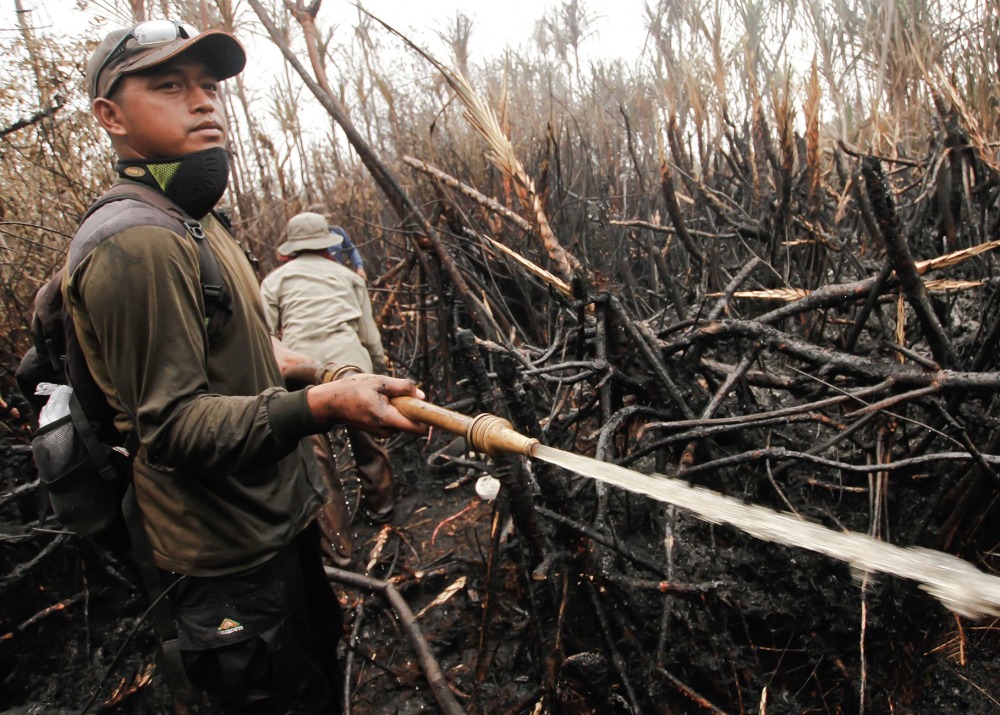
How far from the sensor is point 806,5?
20.5ft

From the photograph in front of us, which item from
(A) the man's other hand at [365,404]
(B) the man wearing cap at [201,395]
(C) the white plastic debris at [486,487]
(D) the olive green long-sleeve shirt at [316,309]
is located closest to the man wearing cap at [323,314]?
(D) the olive green long-sleeve shirt at [316,309]

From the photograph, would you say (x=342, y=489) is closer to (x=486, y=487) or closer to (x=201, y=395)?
(x=486, y=487)

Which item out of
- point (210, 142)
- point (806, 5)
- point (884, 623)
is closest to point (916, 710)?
point (884, 623)

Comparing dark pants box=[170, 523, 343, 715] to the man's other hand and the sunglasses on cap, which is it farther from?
the sunglasses on cap

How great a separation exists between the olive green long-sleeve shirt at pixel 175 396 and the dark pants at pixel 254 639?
77mm

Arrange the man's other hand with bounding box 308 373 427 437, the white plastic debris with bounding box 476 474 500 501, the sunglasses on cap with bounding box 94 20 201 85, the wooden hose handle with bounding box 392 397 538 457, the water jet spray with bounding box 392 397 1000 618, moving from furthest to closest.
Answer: the white plastic debris with bounding box 476 474 500 501, the sunglasses on cap with bounding box 94 20 201 85, the man's other hand with bounding box 308 373 427 437, the wooden hose handle with bounding box 392 397 538 457, the water jet spray with bounding box 392 397 1000 618

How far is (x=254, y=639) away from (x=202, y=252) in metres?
0.90

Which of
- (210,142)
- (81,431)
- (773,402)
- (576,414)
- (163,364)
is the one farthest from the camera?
(773,402)

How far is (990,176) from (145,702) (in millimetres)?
4622

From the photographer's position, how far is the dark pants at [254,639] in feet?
4.82

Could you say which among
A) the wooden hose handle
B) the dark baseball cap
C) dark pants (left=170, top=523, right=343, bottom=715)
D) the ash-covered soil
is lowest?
the ash-covered soil

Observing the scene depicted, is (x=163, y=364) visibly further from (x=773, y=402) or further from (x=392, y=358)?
(x=392, y=358)

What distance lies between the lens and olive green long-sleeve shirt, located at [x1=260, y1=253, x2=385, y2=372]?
Result: 4.04 metres

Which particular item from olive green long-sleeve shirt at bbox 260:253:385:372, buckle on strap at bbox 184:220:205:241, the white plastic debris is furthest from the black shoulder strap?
olive green long-sleeve shirt at bbox 260:253:385:372
